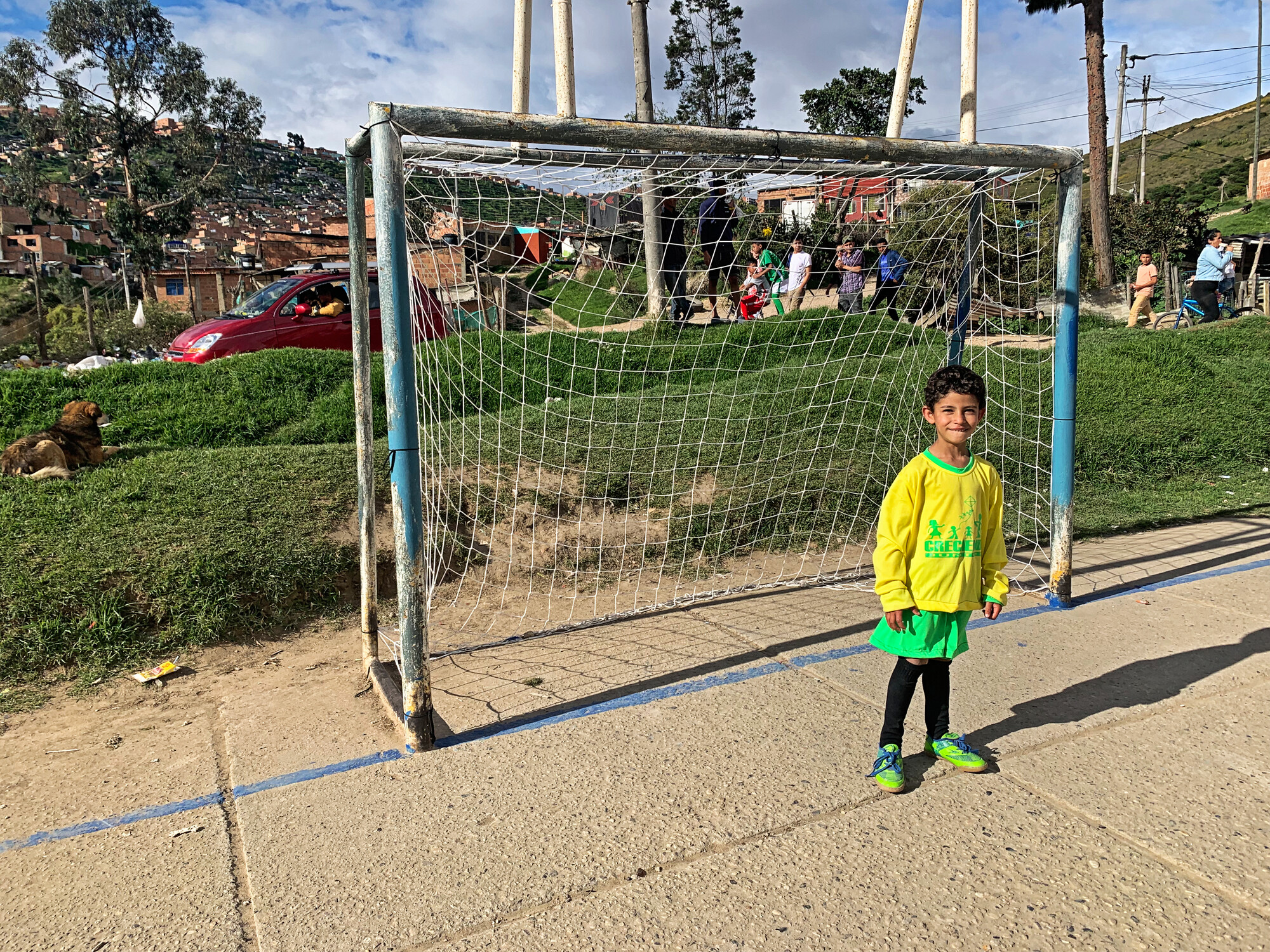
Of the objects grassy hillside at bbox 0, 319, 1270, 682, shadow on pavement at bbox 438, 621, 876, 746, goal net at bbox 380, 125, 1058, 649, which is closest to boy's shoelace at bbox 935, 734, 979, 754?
shadow on pavement at bbox 438, 621, 876, 746

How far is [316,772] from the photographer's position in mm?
3207

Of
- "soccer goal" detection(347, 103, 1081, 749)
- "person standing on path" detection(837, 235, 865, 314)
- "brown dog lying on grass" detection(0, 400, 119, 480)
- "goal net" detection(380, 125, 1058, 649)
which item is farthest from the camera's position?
"person standing on path" detection(837, 235, 865, 314)

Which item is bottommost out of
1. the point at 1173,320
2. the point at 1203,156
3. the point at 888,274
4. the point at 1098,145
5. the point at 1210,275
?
the point at 1173,320

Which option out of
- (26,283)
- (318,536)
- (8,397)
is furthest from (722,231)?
(26,283)

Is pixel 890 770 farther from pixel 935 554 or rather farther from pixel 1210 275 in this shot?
pixel 1210 275

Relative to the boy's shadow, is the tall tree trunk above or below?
above

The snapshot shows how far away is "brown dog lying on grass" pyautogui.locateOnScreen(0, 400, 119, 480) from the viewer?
5.45 meters

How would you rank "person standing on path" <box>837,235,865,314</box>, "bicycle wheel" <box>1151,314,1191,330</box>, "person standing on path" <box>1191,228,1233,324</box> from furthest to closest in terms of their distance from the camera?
"bicycle wheel" <box>1151,314,1191,330</box> < "person standing on path" <box>1191,228,1233,324</box> < "person standing on path" <box>837,235,865,314</box>

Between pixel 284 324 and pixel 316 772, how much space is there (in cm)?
958

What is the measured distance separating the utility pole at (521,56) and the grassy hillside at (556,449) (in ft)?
5.44

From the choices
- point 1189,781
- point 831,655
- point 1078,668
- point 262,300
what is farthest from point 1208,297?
point 262,300

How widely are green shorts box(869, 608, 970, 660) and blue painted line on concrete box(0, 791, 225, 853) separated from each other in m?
2.40

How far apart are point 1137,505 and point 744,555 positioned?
359cm

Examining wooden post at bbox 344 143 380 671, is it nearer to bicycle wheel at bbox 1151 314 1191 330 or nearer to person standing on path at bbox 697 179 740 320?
person standing on path at bbox 697 179 740 320
